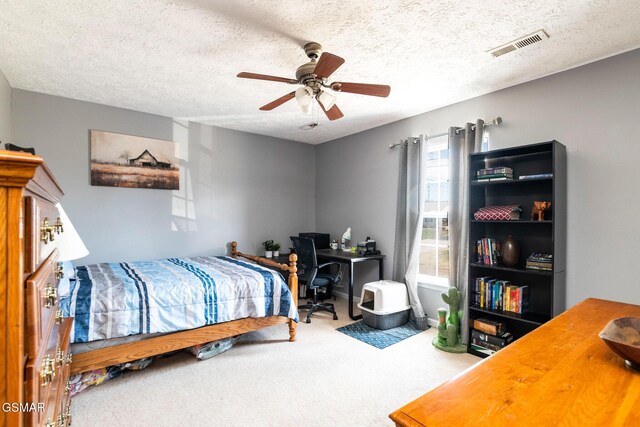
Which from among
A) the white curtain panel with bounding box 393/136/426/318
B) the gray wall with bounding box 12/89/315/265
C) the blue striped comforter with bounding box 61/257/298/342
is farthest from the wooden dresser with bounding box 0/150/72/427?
the white curtain panel with bounding box 393/136/426/318

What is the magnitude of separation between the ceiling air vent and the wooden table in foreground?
81.5 inches

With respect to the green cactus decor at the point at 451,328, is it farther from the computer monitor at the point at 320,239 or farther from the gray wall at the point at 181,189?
the gray wall at the point at 181,189

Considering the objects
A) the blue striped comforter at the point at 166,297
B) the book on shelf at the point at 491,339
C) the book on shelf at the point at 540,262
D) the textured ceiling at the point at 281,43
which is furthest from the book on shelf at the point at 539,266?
the blue striped comforter at the point at 166,297

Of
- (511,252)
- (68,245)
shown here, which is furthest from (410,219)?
(68,245)

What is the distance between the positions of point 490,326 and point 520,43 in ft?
7.71

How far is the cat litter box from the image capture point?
11.5ft

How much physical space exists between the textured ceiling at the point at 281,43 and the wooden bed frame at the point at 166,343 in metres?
1.95

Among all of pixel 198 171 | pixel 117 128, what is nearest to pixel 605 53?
pixel 198 171

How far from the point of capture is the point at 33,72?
2779 millimetres

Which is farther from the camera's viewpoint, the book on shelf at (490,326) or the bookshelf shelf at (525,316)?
the book on shelf at (490,326)

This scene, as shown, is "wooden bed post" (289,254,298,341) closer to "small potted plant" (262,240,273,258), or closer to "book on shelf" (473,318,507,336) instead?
"small potted plant" (262,240,273,258)

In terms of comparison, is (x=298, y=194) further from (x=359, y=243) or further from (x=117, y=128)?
(x=117, y=128)

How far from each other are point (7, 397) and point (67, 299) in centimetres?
189

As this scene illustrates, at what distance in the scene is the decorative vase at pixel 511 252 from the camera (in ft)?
9.05
